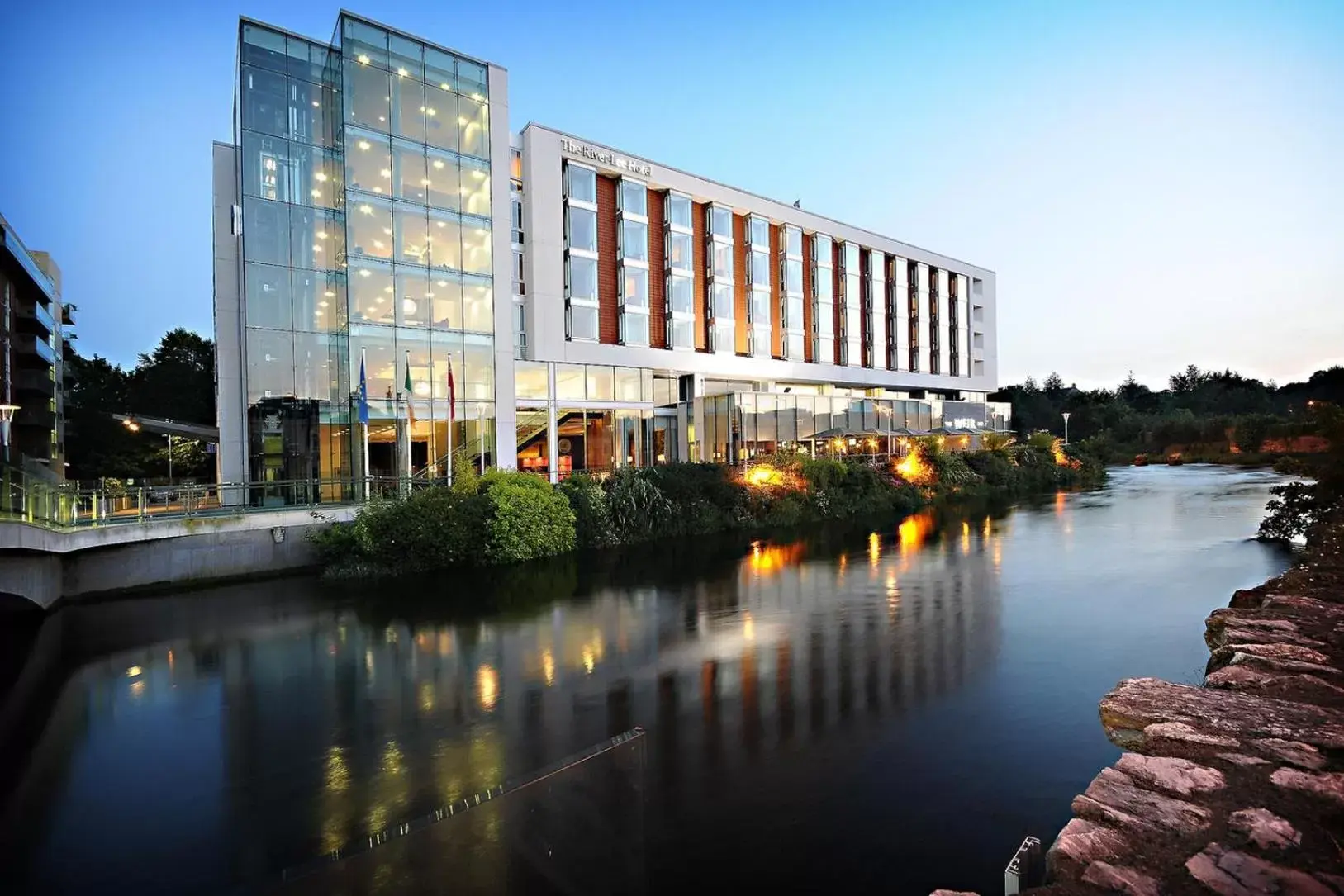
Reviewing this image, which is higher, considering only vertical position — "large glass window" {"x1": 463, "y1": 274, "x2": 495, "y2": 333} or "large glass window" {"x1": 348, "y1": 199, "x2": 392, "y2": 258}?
"large glass window" {"x1": 348, "y1": 199, "x2": 392, "y2": 258}

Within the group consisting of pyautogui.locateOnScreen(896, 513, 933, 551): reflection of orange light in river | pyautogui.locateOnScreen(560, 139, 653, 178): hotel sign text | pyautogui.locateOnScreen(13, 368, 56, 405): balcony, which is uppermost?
pyautogui.locateOnScreen(560, 139, 653, 178): hotel sign text

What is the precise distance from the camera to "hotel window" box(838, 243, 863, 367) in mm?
45281

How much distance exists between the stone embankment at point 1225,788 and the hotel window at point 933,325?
163 feet

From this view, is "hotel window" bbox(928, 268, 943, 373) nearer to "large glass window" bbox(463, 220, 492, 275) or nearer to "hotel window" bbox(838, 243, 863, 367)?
"hotel window" bbox(838, 243, 863, 367)

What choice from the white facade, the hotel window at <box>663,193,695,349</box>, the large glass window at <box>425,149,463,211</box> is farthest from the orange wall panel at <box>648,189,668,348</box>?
the large glass window at <box>425,149,463,211</box>

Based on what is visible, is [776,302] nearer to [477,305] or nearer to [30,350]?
[477,305]

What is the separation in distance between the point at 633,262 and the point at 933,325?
30.0 metres

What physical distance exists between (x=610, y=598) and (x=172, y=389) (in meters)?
50.0

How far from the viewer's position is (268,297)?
23469mm

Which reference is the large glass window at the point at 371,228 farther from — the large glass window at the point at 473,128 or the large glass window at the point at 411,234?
the large glass window at the point at 473,128

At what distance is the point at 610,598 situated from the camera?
13.4 meters

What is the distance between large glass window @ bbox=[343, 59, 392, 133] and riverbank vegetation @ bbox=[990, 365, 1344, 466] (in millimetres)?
56231

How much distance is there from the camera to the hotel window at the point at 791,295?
40906 mm

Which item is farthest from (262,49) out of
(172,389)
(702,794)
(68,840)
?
(172,389)
